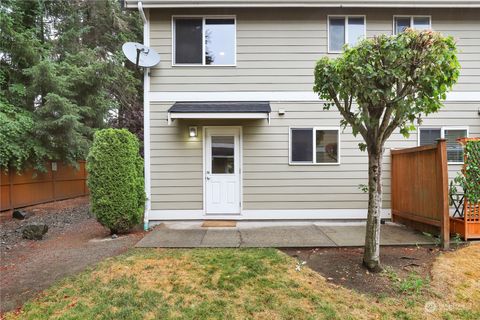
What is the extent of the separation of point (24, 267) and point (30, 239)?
6.79 feet

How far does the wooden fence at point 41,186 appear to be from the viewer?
9.55 m

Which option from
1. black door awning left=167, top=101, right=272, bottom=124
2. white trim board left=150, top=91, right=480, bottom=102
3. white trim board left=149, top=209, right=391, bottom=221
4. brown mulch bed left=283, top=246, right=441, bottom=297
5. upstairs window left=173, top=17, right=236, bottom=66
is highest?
upstairs window left=173, top=17, right=236, bottom=66

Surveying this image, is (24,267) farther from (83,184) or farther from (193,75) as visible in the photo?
(83,184)

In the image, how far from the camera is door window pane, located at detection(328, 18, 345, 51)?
6.96m

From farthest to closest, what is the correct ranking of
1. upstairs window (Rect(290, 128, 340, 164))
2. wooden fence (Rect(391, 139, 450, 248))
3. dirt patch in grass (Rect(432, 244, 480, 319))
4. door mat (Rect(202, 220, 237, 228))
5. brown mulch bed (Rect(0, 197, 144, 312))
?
upstairs window (Rect(290, 128, 340, 164))
door mat (Rect(202, 220, 237, 228))
wooden fence (Rect(391, 139, 450, 248))
brown mulch bed (Rect(0, 197, 144, 312))
dirt patch in grass (Rect(432, 244, 480, 319))

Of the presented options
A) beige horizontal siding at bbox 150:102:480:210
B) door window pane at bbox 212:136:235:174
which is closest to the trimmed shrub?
beige horizontal siding at bbox 150:102:480:210

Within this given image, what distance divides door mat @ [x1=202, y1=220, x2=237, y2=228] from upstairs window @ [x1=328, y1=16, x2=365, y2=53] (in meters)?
4.51

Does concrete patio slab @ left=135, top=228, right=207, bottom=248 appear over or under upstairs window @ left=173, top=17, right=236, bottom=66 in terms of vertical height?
under

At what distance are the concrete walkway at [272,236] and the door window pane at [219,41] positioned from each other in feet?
12.2

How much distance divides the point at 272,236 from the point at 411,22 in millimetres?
5840

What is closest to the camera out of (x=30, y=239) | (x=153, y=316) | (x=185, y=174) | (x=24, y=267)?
(x=153, y=316)

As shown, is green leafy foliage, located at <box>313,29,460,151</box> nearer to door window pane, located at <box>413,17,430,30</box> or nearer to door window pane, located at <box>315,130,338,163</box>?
door window pane, located at <box>315,130,338,163</box>

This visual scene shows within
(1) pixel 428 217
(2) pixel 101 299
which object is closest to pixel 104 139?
(2) pixel 101 299

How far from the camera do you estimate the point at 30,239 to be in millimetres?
6180
